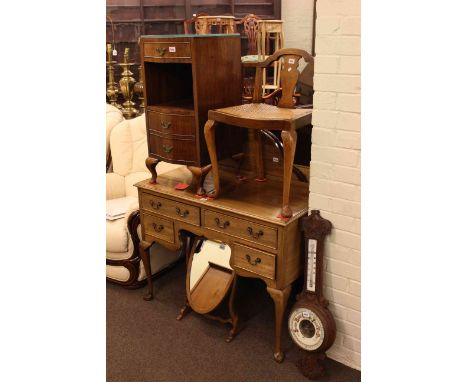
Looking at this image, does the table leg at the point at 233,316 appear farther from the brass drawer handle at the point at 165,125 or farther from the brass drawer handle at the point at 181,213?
the brass drawer handle at the point at 165,125

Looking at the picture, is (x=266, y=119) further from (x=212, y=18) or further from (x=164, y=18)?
(x=164, y=18)

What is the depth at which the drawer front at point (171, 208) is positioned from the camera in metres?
2.38

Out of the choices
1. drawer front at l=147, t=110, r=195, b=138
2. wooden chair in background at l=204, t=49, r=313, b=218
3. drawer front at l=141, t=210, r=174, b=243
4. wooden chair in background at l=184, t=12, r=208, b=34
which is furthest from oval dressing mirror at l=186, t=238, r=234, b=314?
wooden chair in background at l=184, t=12, r=208, b=34

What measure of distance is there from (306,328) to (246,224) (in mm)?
578

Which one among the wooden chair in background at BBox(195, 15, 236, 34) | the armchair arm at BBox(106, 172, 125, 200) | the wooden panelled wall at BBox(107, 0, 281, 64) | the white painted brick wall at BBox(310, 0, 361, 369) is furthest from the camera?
the wooden panelled wall at BBox(107, 0, 281, 64)

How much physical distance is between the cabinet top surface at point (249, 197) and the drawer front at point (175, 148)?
175 mm

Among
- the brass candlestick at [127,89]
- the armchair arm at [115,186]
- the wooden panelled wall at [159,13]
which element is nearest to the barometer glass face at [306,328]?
the armchair arm at [115,186]

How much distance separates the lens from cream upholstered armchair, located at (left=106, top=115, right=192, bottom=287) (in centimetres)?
282

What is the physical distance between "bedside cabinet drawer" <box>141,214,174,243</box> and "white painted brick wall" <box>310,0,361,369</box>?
0.83 metres

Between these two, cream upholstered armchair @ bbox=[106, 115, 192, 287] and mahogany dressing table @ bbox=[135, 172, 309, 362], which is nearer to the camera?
mahogany dressing table @ bbox=[135, 172, 309, 362]

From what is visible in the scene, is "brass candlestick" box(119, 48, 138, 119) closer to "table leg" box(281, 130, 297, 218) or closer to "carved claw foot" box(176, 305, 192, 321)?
"carved claw foot" box(176, 305, 192, 321)

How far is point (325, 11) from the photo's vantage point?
1870 millimetres

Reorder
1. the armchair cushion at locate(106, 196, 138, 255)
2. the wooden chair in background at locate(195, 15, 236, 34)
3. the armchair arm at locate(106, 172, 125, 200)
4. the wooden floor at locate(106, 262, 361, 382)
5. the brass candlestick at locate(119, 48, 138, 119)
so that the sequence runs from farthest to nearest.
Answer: the wooden chair in background at locate(195, 15, 236, 34) → the brass candlestick at locate(119, 48, 138, 119) → the armchair arm at locate(106, 172, 125, 200) → the armchair cushion at locate(106, 196, 138, 255) → the wooden floor at locate(106, 262, 361, 382)

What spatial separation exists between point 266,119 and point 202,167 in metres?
0.50
